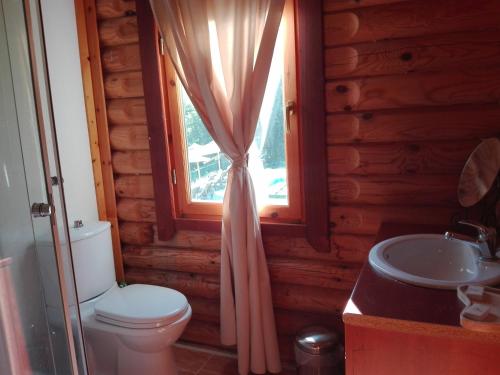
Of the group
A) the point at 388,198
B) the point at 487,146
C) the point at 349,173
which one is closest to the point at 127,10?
the point at 349,173

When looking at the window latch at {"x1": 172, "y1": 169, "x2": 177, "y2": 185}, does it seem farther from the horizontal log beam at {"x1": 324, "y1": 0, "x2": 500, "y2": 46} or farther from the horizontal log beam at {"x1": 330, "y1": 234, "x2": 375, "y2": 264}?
the horizontal log beam at {"x1": 324, "y1": 0, "x2": 500, "y2": 46}

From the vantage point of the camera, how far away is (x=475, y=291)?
1.11 meters

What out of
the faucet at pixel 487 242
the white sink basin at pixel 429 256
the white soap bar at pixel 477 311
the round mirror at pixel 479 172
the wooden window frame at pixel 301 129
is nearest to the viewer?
the white soap bar at pixel 477 311

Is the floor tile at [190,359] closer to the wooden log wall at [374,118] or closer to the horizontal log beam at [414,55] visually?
the wooden log wall at [374,118]

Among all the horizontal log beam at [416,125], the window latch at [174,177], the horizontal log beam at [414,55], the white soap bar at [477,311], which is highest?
the horizontal log beam at [414,55]

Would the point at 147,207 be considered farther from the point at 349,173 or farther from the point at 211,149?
the point at 349,173

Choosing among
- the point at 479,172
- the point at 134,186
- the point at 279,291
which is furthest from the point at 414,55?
the point at 134,186

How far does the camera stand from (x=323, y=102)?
1.92 metres

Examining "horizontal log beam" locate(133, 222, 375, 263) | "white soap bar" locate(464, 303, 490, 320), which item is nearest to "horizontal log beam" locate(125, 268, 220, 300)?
"horizontal log beam" locate(133, 222, 375, 263)

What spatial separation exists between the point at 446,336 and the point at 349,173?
3.35 feet

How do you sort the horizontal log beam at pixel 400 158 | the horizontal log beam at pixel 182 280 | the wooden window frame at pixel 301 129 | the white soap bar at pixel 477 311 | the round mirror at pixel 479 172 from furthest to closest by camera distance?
the horizontal log beam at pixel 182 280
the wooden window frame at pixel 301 129
the horizontal log beam at pixel 400 158
the round mirror at pixel 479 172
the white soap bar at pixel 477 311

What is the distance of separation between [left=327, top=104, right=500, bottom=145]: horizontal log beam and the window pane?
0.94 feet

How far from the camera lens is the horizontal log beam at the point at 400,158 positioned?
177 centimetres

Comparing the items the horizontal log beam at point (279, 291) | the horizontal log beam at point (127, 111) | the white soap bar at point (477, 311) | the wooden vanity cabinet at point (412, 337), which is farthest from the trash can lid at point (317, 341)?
the horizontal log beam at point (127, 111)
